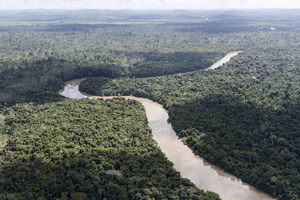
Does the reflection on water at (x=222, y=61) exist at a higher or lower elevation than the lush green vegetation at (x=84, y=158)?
higher

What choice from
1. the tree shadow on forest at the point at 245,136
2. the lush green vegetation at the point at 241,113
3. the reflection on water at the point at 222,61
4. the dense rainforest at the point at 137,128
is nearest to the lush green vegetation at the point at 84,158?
the dense rainforest at the point at 137,128

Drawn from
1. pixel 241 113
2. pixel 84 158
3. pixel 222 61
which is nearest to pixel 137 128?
pixel 84 158

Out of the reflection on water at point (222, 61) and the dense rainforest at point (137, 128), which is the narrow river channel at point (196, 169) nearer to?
the dense rainforest at point (137, 128)

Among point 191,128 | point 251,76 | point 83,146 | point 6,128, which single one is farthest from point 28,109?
point 251,76

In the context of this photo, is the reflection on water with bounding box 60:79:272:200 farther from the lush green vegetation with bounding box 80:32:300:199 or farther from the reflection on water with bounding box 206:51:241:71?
the reflection on water with bounding box 206:51:241:71

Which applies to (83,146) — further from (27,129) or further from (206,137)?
(206,137)

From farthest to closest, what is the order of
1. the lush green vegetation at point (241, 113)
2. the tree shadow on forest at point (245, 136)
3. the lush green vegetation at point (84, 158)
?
the lush green vegetation at point (241, 113) → the tree shadow on forest at point (245, 136) → the lush green vegetation at point (84, 158)

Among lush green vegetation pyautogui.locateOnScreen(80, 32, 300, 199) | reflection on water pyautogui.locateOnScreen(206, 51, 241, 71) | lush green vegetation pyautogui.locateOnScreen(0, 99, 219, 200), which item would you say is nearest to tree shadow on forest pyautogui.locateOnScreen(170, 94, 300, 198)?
lush green vegetation pyautogui.locateOnScreen(80, 32, 300, 199)
